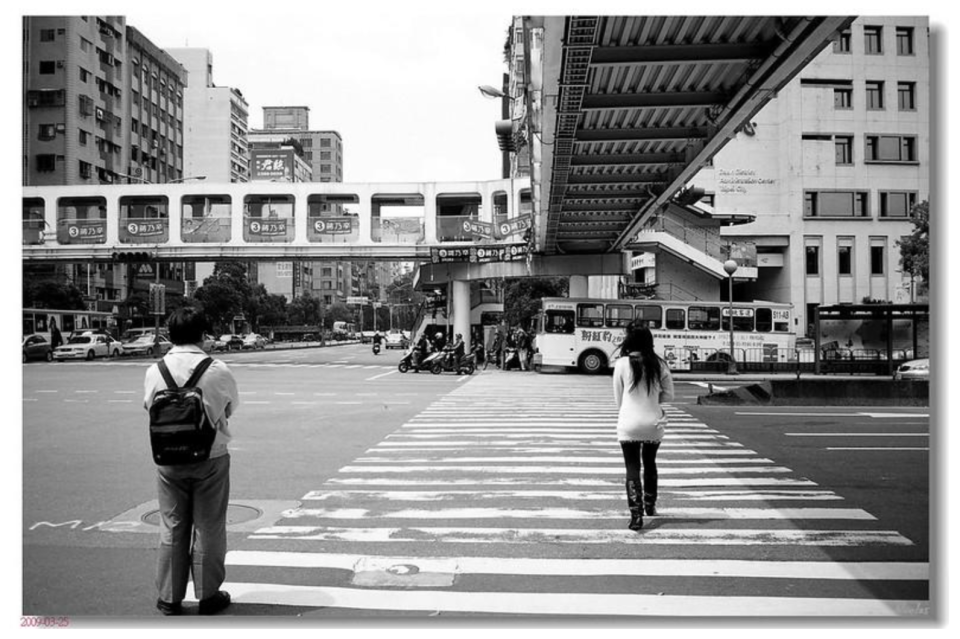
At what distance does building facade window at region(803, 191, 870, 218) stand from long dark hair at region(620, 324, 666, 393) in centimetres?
4450

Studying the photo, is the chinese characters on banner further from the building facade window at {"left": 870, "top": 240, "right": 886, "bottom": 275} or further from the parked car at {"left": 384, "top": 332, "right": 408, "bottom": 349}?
the parked car at {"left": 384, "top": 332, "right": 408, "bottom": 349}

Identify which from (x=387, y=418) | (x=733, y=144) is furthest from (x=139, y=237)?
(x=733, y=144)

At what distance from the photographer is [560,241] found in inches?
1186

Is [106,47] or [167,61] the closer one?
[106,47]

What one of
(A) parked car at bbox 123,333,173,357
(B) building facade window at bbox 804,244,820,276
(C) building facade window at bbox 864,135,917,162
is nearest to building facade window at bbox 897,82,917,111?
(C) building facade window at bbox 864,135,917,162

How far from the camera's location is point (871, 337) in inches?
1284

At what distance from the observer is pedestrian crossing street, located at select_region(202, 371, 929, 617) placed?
16.4 feet

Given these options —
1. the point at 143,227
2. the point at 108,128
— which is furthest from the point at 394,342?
the point at 143,227

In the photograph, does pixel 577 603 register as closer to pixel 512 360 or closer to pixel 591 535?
pixel 591 535

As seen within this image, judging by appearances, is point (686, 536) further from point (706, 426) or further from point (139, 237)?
point (139, 237)

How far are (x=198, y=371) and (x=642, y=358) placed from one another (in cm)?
364

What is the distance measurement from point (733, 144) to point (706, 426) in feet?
129

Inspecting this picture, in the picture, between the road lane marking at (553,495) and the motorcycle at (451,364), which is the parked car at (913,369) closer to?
the motorcycle at (451,364)
